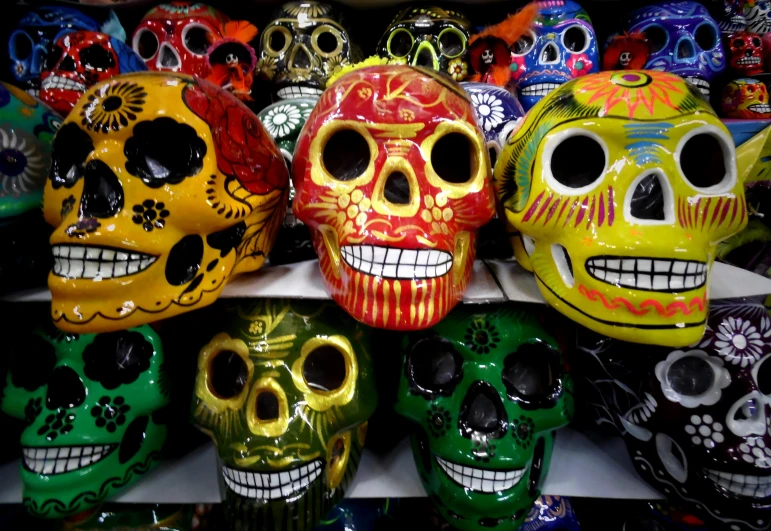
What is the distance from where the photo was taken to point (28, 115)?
0.84 m

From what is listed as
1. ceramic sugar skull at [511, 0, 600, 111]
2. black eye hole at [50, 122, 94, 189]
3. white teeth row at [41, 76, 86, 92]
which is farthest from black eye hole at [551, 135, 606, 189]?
white teeth row at [41, 76, 86, 92]

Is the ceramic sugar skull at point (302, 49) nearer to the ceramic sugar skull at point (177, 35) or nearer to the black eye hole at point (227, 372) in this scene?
the ceramic sugar skull at point (177, 35)

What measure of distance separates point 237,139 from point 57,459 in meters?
0.73

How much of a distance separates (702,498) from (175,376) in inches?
46.3

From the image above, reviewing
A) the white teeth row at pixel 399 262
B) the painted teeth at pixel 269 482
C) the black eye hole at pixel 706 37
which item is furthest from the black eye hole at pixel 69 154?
the black eye hole at pixel 706 37

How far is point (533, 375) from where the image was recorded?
37.6 inches

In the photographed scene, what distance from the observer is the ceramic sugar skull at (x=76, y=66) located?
1.03m

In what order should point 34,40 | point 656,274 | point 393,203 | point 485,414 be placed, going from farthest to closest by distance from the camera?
point 34,40, point 485,414, point 393,203, point 656,274

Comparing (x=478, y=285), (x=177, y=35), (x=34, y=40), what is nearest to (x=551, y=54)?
(x=478, y=285)

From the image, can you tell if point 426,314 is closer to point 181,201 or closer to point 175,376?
point 181,201

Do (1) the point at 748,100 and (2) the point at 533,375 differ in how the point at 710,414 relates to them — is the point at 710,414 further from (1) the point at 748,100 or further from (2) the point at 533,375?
(1) the point at 748,100

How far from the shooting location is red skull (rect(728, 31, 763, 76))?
1.54 m

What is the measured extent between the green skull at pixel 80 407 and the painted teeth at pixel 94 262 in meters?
A: 0.23

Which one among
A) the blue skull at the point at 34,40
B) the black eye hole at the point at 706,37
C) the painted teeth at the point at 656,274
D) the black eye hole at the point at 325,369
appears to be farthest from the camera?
the black eye hole at the point at 706,37
